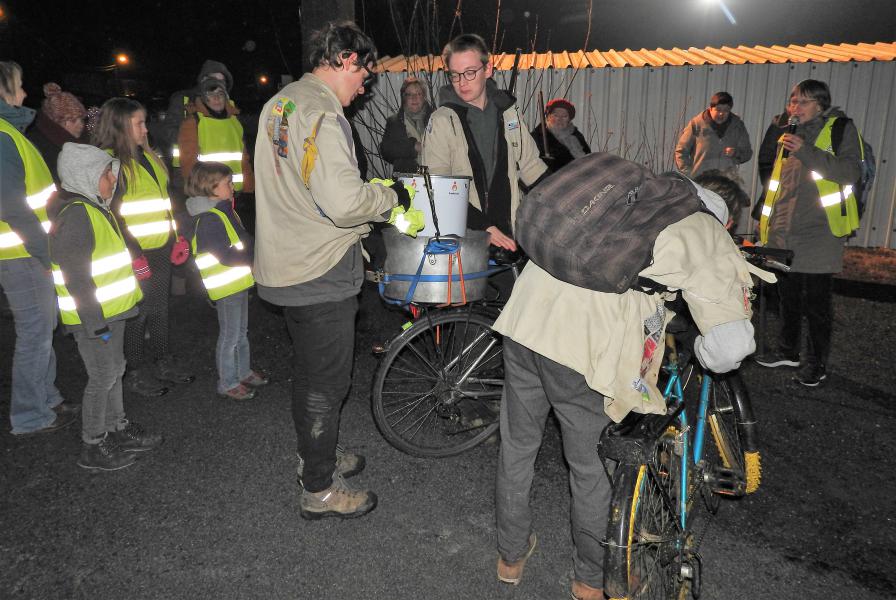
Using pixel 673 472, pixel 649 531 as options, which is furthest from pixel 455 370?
pixel 649 531

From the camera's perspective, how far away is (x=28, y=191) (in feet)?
12.4

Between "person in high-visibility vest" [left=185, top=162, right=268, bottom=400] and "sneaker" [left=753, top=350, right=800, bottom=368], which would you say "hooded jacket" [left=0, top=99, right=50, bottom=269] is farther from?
"sneaker" [left=753, top=350, right=800, bottom=368]

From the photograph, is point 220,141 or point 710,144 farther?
point 710,144

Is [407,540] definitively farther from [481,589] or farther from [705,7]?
[705,7]

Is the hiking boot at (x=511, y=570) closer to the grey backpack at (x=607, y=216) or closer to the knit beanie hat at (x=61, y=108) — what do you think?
the grey backpack at (x=607, y=216)

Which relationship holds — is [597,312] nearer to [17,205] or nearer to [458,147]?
[458,147]

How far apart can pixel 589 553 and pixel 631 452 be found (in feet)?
2.13

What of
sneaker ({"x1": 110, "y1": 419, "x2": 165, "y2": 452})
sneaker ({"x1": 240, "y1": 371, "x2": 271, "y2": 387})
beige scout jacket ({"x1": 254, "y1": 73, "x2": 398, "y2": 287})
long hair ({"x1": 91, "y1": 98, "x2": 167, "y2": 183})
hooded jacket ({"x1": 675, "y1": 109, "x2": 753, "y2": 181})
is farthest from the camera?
hooded jacket ({"x1": 675, "y1": 109, "x2": 753, "y2": 181})

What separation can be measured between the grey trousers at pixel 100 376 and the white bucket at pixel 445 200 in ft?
6.24

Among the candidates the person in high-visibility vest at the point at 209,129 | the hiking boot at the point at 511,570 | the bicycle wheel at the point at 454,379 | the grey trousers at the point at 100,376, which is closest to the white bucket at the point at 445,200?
the bicycle wheel at the point at 454,379

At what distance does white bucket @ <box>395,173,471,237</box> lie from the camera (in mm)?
3314

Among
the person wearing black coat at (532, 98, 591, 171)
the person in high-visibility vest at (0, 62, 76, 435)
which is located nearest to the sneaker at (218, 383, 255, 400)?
the person in high-visibility vest at (0, 62, 76, 435)

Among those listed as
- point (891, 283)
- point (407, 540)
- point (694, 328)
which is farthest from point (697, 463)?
point (891, 283)

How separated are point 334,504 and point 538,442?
1.22 m
